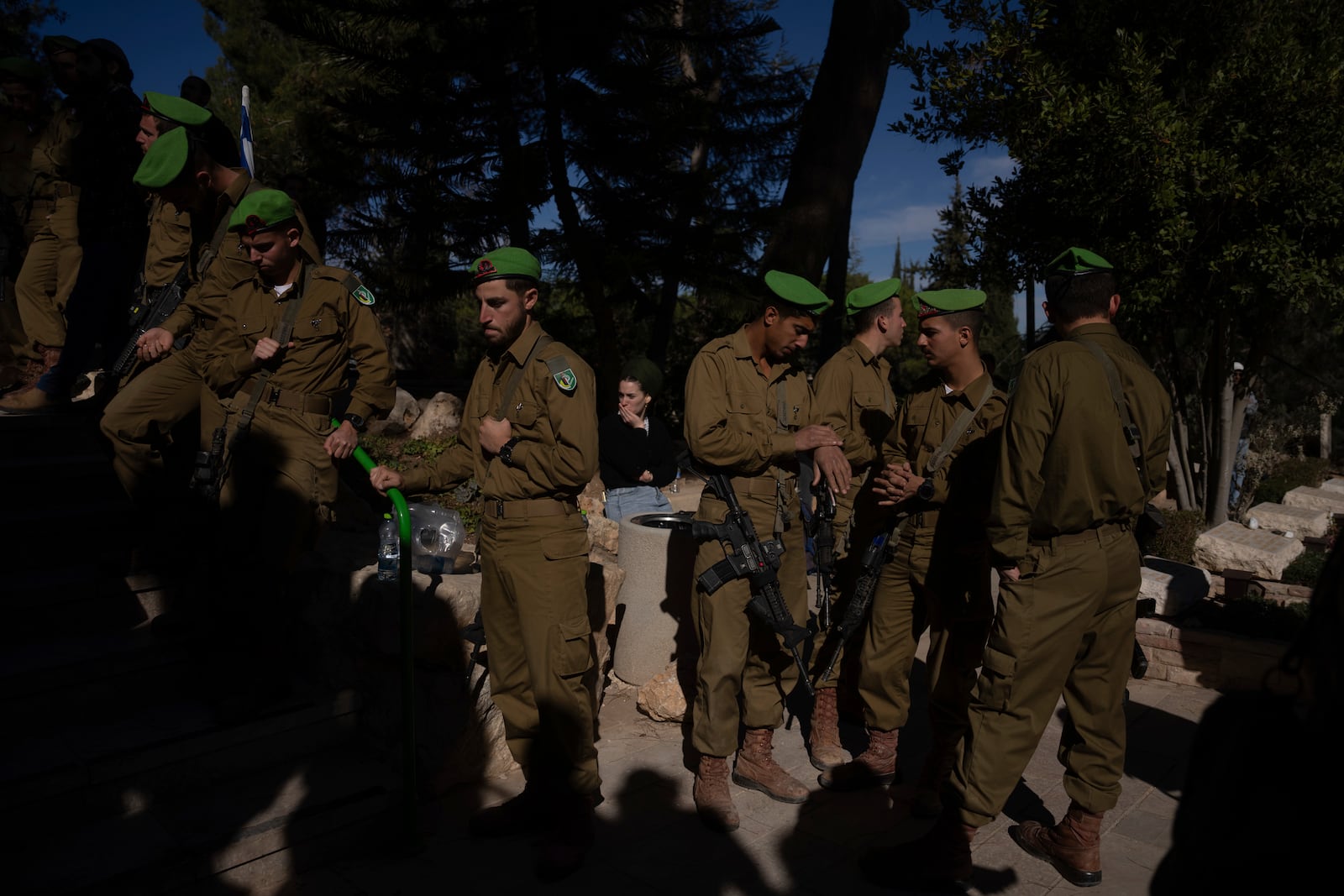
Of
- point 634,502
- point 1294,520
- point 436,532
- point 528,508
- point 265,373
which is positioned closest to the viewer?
point 528,508

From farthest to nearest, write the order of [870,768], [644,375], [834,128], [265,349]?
[834,128]
[644,375]
[870,768]
[265,349]

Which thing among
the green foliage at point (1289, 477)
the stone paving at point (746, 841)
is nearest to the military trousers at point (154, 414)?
the stone paving at point (746, 841)

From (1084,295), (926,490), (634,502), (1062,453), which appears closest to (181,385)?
(634,502)

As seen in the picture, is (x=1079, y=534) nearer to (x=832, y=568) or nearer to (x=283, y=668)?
(x=832, y=568)

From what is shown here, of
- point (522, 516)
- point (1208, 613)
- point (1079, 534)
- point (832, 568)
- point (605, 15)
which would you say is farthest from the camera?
point (605, 15)

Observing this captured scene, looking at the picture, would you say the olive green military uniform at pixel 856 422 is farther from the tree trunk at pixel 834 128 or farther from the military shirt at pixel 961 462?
the tree trunk at pixel 834 128

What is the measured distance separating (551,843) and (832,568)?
2013 mm

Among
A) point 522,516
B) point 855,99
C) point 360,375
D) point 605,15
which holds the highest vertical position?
point 605,15

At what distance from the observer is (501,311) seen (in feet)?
11.6

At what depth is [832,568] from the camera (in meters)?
4.65

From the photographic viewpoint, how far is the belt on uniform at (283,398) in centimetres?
372

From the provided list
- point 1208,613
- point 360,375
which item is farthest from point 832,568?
point 1208,613

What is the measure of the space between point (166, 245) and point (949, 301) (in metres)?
3.89

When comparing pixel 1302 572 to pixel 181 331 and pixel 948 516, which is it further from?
pixel 181 331
